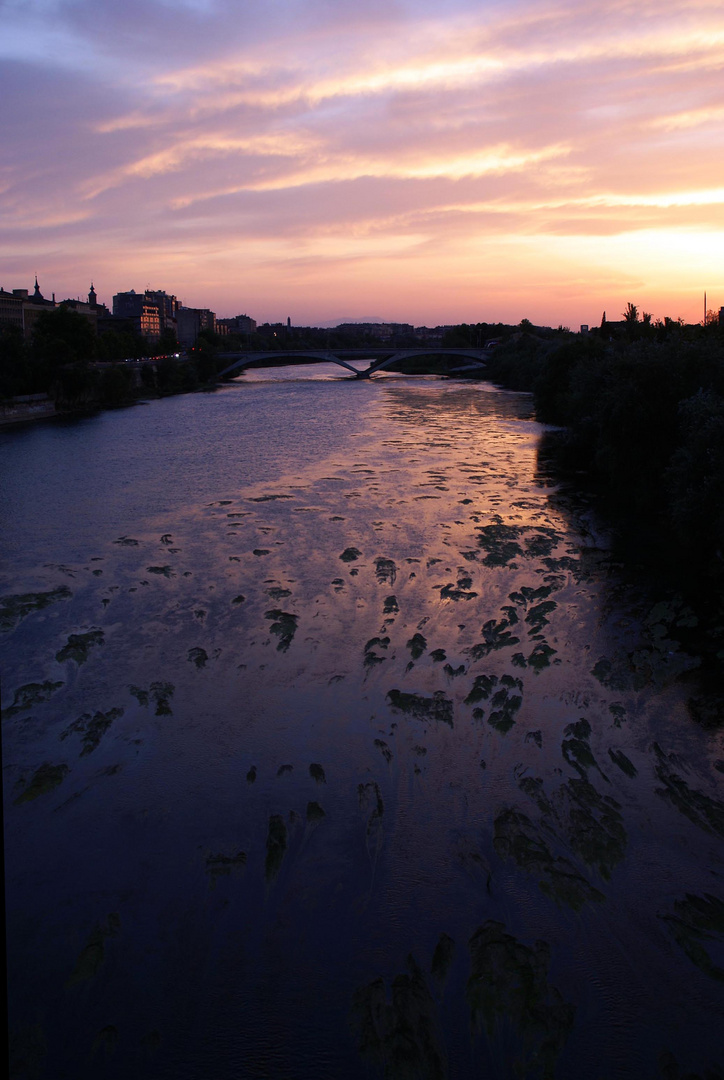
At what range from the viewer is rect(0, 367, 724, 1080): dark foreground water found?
4980 mm

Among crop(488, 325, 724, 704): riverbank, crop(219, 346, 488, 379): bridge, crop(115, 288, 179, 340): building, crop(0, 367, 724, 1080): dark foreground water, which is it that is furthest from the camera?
crop(115, 288, 179, 340): building

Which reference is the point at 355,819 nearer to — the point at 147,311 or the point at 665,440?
the point at 665,440

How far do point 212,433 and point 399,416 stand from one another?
10.8m

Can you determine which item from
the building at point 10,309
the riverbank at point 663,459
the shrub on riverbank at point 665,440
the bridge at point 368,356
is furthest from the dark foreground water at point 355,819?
the building at point 10,309

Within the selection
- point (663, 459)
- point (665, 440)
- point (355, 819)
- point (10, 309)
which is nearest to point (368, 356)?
point (10, 309)

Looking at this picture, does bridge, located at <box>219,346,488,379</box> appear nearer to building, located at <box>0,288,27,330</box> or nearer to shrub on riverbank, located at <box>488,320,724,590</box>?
building, located at <box>0,288,27,330</box>

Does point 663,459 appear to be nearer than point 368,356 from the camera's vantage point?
Yes

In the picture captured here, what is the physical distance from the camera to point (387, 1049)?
4.81m

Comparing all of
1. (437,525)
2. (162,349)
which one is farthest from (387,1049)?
(162,349)

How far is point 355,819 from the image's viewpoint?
6.90m

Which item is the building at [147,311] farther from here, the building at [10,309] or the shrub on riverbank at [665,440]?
the shrub on riverbank at [665,440]

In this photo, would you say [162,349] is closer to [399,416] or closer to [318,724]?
[399,416]

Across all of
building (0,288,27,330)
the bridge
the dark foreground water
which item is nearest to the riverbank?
the dark foreground water

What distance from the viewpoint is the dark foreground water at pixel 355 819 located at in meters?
4.98
